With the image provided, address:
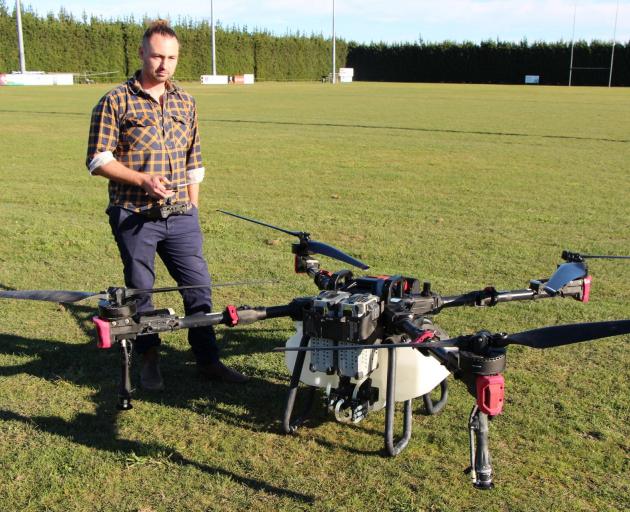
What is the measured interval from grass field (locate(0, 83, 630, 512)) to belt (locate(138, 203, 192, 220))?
1.36 meters

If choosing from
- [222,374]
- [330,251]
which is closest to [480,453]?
[330,251]

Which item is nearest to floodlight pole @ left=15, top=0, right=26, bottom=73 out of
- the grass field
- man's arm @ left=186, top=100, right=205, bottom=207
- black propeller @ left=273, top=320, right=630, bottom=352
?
the grass field

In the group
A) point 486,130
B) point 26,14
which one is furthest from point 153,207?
point 26,14

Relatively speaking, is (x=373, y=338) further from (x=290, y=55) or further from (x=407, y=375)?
(x=290, y=55)

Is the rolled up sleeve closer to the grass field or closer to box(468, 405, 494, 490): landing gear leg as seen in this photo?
the grass field

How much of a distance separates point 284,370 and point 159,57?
261cm

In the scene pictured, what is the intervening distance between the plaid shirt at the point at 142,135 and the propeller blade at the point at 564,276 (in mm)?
2683

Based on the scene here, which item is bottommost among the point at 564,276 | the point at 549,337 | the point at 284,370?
the point at 284,370

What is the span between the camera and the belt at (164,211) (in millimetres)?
5027

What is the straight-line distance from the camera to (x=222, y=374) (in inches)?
217

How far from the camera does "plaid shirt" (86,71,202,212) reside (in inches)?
191

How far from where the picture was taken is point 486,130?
26281 millimetres

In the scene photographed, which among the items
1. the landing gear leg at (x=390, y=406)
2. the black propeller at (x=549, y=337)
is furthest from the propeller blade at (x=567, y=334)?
the landing gear leg at (x=390, y=406)

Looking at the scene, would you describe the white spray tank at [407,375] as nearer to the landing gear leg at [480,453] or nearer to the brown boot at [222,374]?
the brown boot at [222,374]
